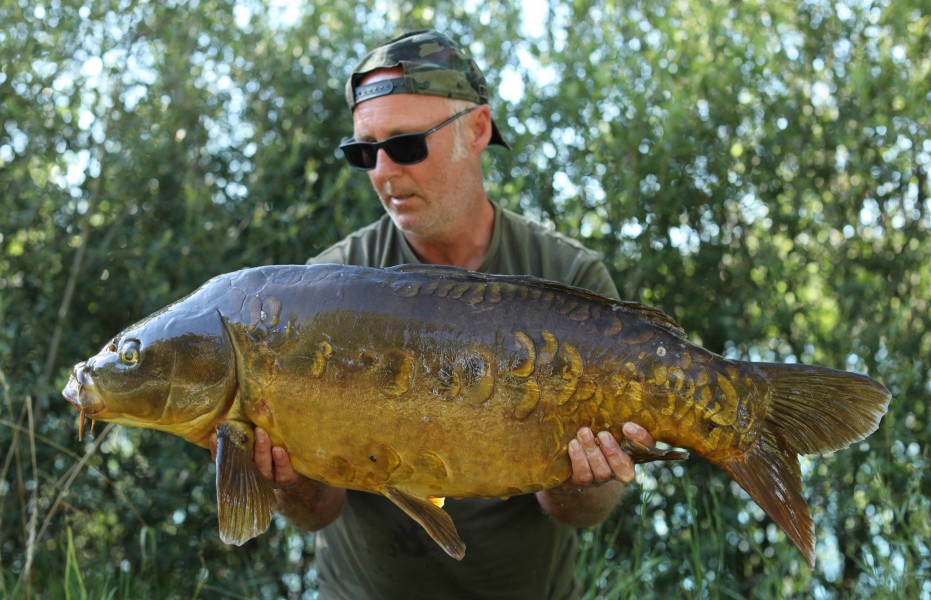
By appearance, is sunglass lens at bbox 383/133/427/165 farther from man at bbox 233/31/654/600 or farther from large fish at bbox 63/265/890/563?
large fish at bbox 63/265/890/563

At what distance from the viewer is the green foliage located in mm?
3646

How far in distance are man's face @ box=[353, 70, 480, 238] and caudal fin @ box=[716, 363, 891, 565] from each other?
978 mm

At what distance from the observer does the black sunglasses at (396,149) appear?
2580 mm

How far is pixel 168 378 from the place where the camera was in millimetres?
2006

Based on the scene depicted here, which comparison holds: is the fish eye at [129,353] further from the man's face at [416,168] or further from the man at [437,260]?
the man's face at [416,168]

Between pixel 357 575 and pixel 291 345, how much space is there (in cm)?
93

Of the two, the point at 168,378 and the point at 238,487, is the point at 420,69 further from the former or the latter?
the point at 238,487

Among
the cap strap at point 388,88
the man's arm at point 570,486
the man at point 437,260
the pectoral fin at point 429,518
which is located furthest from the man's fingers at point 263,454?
the cap strap at point 388,88

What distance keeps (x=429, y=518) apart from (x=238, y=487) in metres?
0.38

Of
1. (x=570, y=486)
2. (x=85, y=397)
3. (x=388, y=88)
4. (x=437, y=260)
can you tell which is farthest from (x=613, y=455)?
(x=388, y=88)

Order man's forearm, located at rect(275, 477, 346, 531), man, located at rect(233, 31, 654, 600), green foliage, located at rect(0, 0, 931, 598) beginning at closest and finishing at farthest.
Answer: man's forearm, located at rect(275, 477, 346, 531) < man, located at rect(233, 31, 654, 600) < green foliage, located at rect(0, 0, 931, 598)

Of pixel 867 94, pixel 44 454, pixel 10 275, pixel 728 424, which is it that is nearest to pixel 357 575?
pixel 728 424

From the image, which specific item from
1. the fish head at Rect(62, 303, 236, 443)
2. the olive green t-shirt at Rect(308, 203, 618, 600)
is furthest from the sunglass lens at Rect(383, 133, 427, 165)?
Answer: the fish head at Rect(62, 303, 236, 443)

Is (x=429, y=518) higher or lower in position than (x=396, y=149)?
lower
